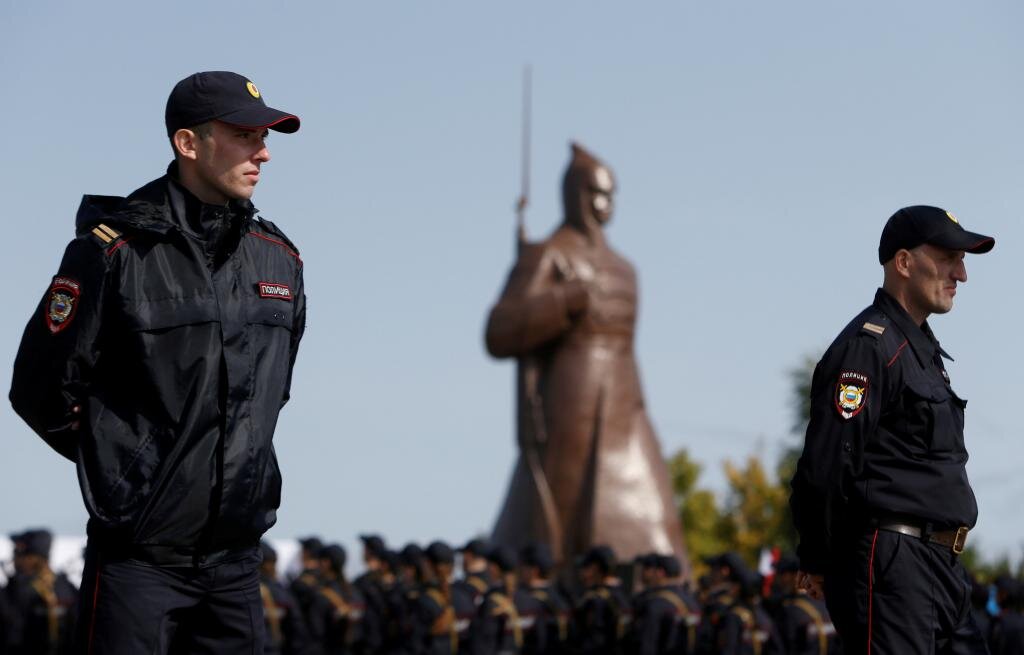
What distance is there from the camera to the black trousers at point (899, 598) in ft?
15.9

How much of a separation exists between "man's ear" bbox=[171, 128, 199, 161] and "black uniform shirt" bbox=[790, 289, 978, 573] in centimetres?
201

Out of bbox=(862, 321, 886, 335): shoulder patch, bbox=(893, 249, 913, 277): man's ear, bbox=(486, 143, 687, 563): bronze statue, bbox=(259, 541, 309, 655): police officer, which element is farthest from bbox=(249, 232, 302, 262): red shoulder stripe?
bbox=(486, 143, 687, 563): bronze statue

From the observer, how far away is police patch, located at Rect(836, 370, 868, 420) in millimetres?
4977

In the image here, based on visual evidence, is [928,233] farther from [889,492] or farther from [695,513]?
[695,513]

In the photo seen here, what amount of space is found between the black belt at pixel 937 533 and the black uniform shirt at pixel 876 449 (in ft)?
0.08

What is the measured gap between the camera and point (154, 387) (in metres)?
3.85

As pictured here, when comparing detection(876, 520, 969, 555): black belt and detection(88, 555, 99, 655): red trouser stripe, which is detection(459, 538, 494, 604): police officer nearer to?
detection(876, 520, 969, 555): black belt

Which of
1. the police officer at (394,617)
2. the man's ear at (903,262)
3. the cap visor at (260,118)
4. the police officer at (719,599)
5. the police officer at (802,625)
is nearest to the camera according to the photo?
the cap visor at (260,118)

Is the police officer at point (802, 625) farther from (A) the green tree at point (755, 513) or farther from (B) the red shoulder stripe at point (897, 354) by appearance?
(A) the green tree at point (755, 513)

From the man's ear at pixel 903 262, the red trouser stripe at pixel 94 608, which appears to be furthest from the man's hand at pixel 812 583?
the red trouser stripe at pixel 94 608

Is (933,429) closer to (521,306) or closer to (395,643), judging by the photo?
(395,643)

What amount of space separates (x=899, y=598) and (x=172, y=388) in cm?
222

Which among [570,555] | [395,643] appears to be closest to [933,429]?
[395,643]

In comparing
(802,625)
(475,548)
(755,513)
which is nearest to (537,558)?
(475,548)
